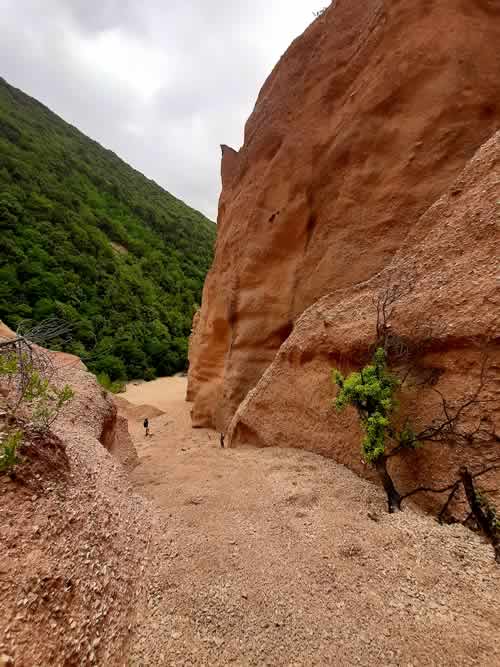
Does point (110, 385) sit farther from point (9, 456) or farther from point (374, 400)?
point (374, 400)

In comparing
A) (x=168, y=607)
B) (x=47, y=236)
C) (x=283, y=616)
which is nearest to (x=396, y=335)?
(x=283, y=616)

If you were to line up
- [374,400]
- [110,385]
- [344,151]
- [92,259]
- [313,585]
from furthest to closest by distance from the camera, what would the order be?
[92,259] → [110,385] → [344,151] → [374,400] → [313,585]

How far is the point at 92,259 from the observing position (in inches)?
1070

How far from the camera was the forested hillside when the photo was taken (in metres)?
22.3

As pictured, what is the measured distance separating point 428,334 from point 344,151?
5533 millimetres

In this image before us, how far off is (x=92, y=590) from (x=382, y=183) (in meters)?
7.57

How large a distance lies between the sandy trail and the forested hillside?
14460 mm

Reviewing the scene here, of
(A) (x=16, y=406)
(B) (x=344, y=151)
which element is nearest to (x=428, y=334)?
(A) (x=16, y=406)

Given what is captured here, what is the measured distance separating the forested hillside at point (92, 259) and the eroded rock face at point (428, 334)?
1343 centimetres

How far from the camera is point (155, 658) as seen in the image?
6.15ft

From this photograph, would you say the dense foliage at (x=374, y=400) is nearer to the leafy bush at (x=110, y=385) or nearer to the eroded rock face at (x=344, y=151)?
the eroded rock face at (x=344, y=151)

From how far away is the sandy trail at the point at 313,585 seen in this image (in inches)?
75.5

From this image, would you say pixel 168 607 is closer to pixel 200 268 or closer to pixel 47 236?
pixel 47 236

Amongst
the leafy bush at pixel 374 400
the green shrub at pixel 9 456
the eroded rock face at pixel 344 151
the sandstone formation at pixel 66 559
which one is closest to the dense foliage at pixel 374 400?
the leafy bush at pixel 374 400
